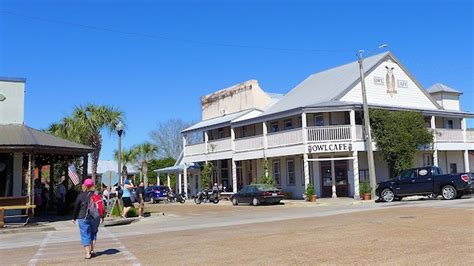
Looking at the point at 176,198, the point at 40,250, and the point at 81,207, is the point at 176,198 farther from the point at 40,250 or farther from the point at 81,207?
the point at 81,207

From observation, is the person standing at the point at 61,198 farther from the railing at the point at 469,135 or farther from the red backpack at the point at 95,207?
the railing at the point at 469,135

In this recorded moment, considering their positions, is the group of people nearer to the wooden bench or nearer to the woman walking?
the woman walking

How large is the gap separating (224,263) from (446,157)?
33.8 metres

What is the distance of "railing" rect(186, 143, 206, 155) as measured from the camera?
4353 cm

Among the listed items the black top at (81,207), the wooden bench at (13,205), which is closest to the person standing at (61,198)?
the wooden bench at (13,205)

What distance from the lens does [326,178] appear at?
113 feet

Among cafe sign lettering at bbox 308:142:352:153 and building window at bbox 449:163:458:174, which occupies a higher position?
cafe sign lettering at bbox 308:142:352:153

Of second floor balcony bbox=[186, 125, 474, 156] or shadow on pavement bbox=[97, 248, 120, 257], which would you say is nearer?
shadow on pavement bbox=[97, 248, 120, 257]

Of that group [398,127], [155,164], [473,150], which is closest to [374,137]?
[398,127]

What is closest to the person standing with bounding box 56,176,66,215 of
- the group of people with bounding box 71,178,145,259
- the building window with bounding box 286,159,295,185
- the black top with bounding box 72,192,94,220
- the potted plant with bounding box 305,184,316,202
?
the potted plant with bounding box 305,184,316,202

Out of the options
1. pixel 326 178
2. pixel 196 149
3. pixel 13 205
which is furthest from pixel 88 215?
pixel 196 149

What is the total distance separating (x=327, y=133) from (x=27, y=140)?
60.7 ft

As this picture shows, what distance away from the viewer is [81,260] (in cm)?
1039

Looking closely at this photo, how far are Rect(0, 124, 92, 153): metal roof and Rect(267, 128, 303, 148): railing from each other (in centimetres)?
1462
